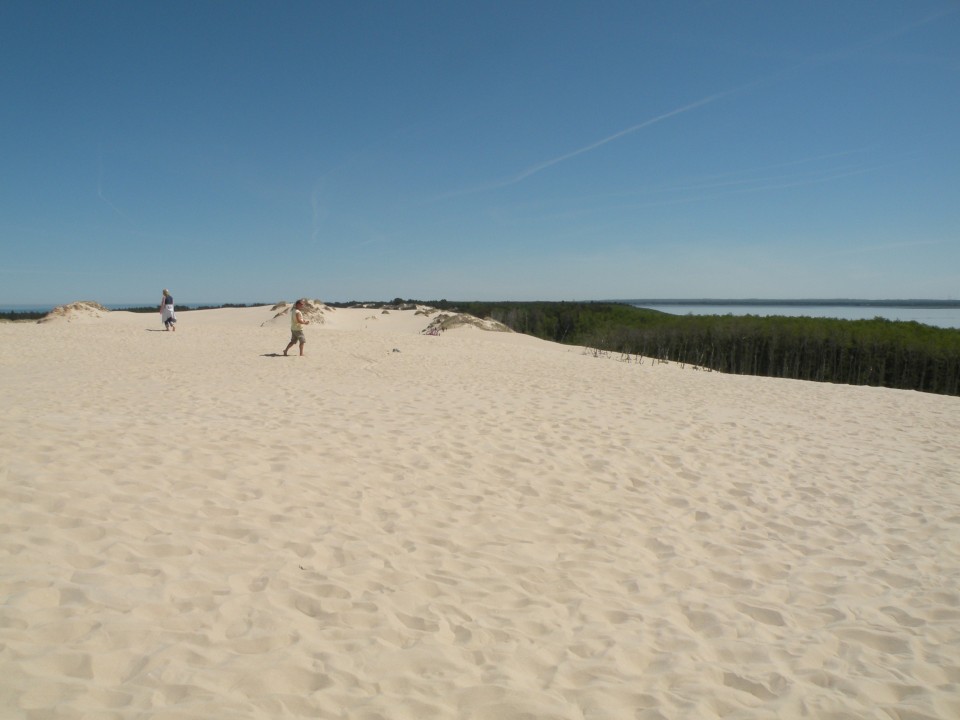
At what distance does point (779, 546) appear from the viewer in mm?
4371

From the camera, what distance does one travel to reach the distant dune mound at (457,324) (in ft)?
103

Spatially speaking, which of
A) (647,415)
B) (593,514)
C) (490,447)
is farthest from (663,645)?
(647,415)

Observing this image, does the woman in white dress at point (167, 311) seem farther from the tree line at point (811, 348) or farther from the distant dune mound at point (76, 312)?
the tree line at point (811, 348)

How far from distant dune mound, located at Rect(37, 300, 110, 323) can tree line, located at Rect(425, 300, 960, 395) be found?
28232 millimetres

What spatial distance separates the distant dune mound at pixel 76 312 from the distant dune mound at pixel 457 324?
1885 centimetres

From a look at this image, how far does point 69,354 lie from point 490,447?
588 inches

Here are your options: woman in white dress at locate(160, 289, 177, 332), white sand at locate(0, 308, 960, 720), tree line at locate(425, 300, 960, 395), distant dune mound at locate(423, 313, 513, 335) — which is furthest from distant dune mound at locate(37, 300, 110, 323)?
tree line at locate(425, 300, 960, 395)

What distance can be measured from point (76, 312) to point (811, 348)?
4081 centimetres

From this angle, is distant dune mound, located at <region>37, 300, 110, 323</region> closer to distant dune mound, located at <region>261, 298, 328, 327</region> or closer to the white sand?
distant dune mound, located at <region>261, 298, 328, 327</region>

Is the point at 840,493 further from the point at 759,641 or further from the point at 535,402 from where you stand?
the point at 535,402

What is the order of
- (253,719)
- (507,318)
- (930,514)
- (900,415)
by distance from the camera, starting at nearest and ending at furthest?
1. (253,719)
2. (930,514)
3. (900,415)
4. (507,318)

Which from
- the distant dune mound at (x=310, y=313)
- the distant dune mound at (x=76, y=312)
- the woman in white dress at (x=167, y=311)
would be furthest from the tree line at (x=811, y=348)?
the distant dune mound at (x=76, y=312)

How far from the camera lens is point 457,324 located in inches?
1273

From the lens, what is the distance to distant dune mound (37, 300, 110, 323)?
29.3 meters
